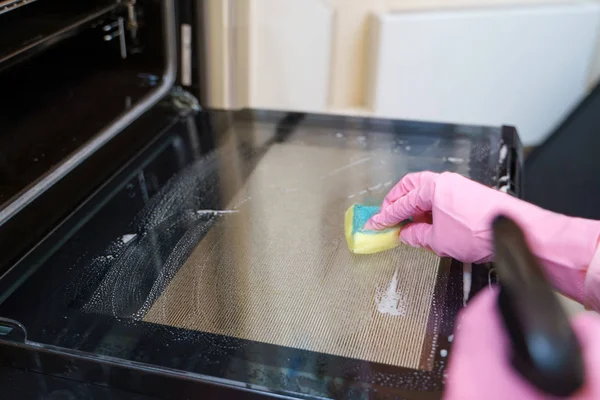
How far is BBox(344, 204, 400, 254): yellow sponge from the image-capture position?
722 mm

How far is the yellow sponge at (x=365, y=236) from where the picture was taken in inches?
28.4

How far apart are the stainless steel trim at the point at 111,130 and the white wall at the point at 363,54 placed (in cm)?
20

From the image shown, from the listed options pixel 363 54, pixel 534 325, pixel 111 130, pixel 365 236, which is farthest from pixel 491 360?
pixel 363 54

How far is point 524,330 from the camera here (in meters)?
0.42

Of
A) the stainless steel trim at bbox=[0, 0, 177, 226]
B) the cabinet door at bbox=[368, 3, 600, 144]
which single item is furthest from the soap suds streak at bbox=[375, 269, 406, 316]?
the cabinet door at bbox=[368, 3, 600, 144]

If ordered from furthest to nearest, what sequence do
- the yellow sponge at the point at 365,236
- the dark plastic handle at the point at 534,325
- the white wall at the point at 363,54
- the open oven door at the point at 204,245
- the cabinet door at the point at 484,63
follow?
the cabinet door at the point at 484,63 < the white wall at the point at 363,54 < the yellow sponge at the point at 365,236 < the open oven door at the point at 204,245 < the dark plastic handle at the point at 534,325

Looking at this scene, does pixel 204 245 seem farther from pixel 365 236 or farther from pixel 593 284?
pixel 593 284

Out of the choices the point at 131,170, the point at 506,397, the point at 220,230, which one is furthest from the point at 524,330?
the point at 131,170

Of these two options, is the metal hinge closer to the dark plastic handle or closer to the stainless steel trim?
the stainless steel trim

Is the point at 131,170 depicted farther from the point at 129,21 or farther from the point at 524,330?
the point at 524,330

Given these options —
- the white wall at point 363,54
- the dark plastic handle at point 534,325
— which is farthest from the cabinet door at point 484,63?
the dark plastic handle at point 534,325

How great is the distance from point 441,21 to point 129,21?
942 millimetres

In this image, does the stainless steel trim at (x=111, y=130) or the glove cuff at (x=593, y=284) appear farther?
the stainless steel trim at (x=111, y=130)

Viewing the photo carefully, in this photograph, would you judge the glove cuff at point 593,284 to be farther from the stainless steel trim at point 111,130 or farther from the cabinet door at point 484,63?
the cabinet door at point 484,63
